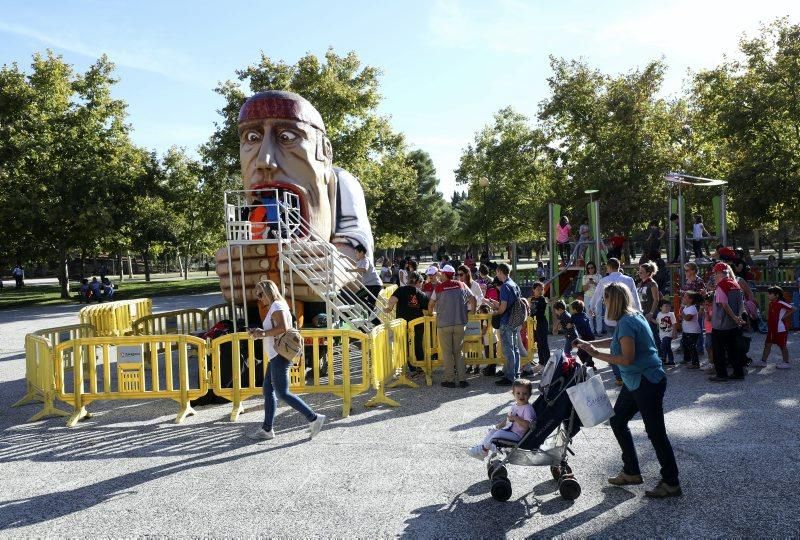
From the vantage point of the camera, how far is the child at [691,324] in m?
9.79

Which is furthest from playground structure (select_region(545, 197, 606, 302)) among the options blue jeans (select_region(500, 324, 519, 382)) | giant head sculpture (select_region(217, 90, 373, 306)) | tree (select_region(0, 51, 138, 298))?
tree (select_region(0, 51, 138, 298))

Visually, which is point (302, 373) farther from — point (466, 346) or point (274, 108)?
point (274, 108)

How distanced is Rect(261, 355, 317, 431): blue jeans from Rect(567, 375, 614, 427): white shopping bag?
9.65ft

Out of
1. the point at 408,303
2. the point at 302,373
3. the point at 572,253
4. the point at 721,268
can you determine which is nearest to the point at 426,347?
the point at 408,303

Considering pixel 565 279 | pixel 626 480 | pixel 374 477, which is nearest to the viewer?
pixel 626 480

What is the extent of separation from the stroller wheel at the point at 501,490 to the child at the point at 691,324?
20.2 ft

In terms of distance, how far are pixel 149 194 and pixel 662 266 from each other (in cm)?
2498

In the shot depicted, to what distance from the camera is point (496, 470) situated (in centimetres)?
494

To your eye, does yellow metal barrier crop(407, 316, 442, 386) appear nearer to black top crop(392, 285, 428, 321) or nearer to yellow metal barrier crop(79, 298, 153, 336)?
black top crop(392, 285, 428, 321)

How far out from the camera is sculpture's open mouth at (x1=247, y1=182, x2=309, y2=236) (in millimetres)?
10594

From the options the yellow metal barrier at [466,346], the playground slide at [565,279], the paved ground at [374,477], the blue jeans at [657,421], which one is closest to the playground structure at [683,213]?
the playground slide at [565,279]

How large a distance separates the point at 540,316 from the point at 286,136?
16.9ft

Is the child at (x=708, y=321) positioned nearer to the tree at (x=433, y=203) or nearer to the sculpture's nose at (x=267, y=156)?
the sculpture's nose at (x=267, y=156)

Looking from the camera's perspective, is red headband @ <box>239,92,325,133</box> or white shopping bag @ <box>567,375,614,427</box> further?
red headband @ <box>239,92,325,133</box>
